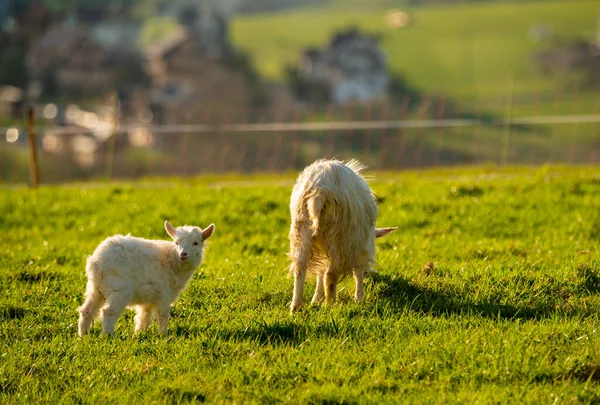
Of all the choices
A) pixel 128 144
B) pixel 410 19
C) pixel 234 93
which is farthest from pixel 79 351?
pixel 410 19

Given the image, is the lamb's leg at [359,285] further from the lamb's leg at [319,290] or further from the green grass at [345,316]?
the lamb's leg at [319,290]

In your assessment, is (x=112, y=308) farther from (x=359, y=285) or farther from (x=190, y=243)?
(x=359, y=285)

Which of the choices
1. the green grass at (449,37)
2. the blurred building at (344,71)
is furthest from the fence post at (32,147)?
the green grass at (449,37)

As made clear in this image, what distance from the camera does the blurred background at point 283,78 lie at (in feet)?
143

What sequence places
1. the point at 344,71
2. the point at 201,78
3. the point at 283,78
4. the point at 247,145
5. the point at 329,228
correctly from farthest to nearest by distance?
the point at 283,78
the point at 344,71
the point at 201,78
the point at 247,145
the point at 329,228

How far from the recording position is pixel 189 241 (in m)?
7.69

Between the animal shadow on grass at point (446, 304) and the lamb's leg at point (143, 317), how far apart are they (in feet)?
6.44

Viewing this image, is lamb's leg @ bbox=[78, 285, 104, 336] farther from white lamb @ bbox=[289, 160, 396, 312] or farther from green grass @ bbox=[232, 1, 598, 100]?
green grass @ bbox=[232, 1, 598, 100]

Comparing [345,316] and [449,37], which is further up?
[449,37]

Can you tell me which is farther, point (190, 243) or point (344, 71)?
point (344, 71)

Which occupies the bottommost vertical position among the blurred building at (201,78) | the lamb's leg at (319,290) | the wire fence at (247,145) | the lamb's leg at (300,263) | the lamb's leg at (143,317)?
the wire fence at (247,145)

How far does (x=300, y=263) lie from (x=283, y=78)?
71880mm

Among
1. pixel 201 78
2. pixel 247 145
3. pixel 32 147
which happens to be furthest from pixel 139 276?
pixel 201 78

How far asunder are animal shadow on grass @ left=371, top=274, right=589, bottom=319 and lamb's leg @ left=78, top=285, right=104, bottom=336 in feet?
7.74
